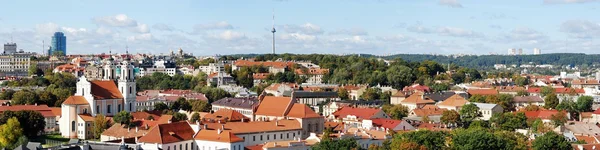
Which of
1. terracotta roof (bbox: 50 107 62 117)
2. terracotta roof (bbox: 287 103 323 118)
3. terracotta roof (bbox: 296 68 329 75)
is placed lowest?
terracotta roof (bbox: 50 107 62 117)

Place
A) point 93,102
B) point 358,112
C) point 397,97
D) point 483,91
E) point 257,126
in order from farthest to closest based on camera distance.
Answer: point 483,91, point 397,97, point 358,112, point 93,102, point 257,126

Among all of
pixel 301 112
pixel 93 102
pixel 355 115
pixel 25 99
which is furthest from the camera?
pixel 25 99

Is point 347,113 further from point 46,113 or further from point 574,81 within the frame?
point 574,81

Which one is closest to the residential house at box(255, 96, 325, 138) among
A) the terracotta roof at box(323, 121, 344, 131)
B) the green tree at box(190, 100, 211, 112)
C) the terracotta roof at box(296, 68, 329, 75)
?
the terracotta roof at box(323, 121, 344, 131)

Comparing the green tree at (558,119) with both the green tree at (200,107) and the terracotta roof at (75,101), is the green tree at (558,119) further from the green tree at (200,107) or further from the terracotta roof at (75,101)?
the terracotta roof at (75,101)

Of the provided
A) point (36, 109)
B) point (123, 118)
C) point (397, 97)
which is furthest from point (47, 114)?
point (397, 97)

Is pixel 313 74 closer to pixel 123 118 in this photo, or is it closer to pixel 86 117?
pixel 86 117

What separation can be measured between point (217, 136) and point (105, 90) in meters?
17.4

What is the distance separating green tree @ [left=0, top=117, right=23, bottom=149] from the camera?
148ft

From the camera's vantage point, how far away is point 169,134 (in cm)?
4119

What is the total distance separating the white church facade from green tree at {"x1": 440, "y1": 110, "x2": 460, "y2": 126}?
1968cm

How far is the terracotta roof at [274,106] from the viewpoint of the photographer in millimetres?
50938

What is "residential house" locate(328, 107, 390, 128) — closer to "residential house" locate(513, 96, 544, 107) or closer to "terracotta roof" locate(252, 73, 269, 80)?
"residential house" locate(513, 96, 544, 107)

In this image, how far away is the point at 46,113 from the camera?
189ft
